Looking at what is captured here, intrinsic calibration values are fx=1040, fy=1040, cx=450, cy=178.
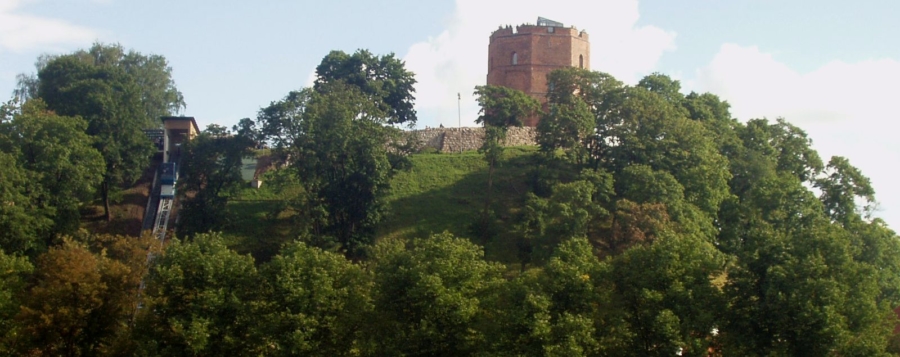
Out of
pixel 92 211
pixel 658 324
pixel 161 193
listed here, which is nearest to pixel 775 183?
pixel 658 324

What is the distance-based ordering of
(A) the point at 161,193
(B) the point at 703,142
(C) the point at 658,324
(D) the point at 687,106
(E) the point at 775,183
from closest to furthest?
(C) the point at 658,324, (E) the point at 775,183, (B) the point at 703,142, (A) the point at 161,193, (D) the point at 687,106

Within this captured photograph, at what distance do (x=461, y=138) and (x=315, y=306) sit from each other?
31963mm

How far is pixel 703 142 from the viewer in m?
46.7

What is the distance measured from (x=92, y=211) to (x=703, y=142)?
28.9 m

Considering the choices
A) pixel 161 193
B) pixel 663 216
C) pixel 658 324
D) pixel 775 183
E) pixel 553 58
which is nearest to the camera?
pixel 658 324

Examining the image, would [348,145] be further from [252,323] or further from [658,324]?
[658,324]

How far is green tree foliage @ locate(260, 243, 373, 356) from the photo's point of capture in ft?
103

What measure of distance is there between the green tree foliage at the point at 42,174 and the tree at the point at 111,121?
Result: 2161mm

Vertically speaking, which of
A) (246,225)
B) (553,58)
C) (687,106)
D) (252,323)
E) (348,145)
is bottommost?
(252,323)

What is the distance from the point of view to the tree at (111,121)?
48594 mm

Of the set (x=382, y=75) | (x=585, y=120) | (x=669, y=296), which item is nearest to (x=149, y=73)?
(x=382, y=75)

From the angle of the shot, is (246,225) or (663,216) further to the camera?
(246,225)

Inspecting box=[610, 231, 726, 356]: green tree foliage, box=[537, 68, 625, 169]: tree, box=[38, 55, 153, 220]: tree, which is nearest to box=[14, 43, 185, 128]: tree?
box=[38, 55, 153, 220]: tree

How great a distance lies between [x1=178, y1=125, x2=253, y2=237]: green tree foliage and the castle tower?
20895 millimetres
